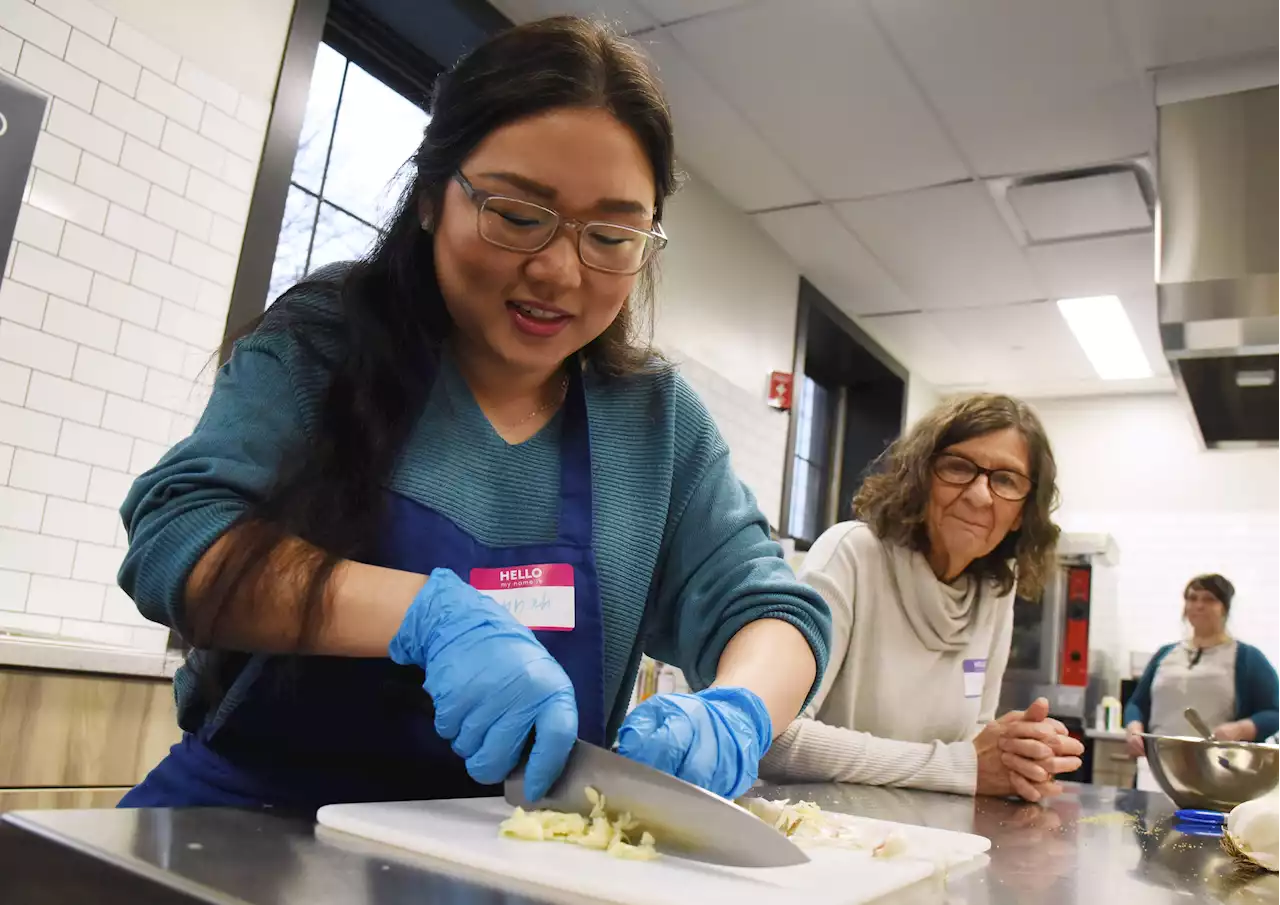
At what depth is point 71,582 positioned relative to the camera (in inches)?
78.0

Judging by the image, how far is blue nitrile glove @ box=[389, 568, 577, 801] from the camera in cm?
74

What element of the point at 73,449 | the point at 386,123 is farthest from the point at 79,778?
the point at 386,123

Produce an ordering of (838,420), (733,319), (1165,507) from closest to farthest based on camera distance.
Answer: (733,319) → (1165,507) → (838,420)

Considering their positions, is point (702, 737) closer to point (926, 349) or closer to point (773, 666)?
point (773, 666)

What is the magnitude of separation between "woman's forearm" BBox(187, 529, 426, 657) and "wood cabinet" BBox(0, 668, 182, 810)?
1.01 metres

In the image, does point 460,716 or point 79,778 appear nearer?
point 460,716

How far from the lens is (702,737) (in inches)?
31.9

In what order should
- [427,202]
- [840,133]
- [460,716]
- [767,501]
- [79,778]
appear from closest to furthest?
[460,716]
[427,202]
[79,778]
[840,133]
[767,501]

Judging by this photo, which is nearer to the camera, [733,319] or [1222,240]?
[1222,240]

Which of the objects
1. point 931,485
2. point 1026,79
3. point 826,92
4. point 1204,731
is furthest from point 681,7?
point 1204,731

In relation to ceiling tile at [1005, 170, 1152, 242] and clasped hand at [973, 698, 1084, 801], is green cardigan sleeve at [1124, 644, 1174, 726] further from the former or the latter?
clasped hand at [973, 698, 1084, 801]

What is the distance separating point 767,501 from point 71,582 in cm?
299

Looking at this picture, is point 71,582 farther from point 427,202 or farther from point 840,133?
point 840,133

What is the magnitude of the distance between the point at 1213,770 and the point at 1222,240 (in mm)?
1790
